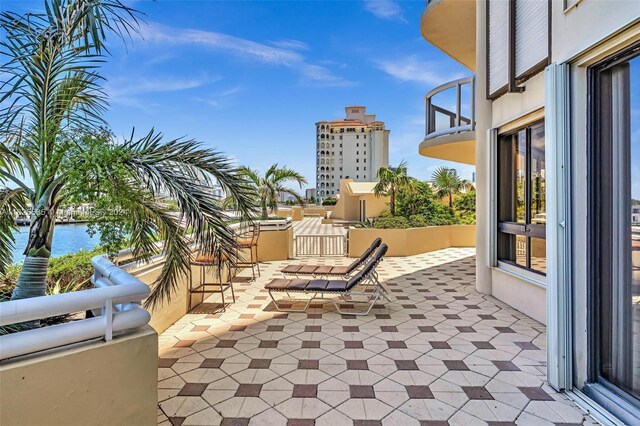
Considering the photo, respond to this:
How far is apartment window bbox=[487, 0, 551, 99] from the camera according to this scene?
4.23 meters

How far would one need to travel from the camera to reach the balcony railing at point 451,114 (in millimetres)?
7934

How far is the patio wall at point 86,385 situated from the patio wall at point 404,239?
9.29 meters

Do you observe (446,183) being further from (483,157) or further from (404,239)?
(483,157)

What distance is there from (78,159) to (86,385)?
1.55 metres

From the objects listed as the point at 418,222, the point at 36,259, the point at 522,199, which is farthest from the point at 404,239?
the point at 36,259

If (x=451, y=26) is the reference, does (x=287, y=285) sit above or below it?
below

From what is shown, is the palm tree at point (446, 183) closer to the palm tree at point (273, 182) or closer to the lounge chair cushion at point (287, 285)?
the palm tree at point (273, 182)

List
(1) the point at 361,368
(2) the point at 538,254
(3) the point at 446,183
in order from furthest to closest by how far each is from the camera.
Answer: (3) the point at 446,183 → (2) the point at 538,254 → (1) the point at 361,368

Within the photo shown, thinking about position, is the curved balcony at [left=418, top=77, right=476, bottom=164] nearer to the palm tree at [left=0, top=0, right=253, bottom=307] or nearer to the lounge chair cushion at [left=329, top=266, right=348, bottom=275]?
Result: the lounge chair cushion at [left=329, top=266, right=348, bottom=275]

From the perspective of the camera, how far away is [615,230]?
2.74m

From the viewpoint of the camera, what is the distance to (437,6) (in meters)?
7.18

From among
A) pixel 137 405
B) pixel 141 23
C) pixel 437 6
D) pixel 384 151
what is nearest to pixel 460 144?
pixel 437 6

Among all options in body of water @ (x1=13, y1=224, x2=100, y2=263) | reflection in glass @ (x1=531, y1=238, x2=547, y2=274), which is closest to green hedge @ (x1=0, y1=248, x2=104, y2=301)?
body of water @ (x1=13, y1=224, x2=100, y2=263)

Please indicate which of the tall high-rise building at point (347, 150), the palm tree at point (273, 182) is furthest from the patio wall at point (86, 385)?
the tall high-rise building at point (347, 150)
